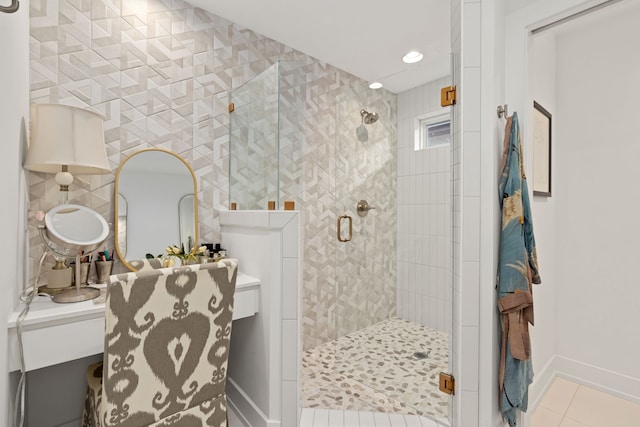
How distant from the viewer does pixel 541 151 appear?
2.06m

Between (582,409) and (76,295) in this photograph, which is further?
(582,409)

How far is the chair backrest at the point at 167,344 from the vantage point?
3.43 feet

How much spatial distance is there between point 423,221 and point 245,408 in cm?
154

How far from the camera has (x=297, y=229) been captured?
5.30ft

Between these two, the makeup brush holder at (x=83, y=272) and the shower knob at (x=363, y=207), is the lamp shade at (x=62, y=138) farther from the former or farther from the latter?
the shower knob at (x=363, y=207)

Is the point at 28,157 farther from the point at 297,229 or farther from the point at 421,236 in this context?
the point at 421,236

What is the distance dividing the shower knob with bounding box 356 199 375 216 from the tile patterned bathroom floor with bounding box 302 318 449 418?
0.75 metres

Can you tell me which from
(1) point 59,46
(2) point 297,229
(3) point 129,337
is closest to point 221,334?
(3) point 129,337

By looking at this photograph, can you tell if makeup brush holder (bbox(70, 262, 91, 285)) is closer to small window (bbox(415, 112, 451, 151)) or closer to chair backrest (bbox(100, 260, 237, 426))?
Result: chair backrest (bbox(100, 260, 237, 426))

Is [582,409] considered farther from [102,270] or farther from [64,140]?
[64,140]

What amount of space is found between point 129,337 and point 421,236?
154 cm

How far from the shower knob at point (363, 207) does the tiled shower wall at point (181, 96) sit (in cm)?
9

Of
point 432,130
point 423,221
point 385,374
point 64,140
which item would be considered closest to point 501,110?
point 432,130

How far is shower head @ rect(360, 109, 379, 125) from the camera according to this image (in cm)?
199
